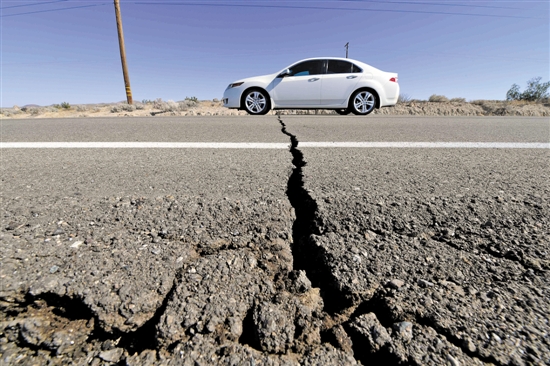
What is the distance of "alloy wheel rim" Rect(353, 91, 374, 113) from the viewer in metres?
7.44

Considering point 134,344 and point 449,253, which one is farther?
point 449,253

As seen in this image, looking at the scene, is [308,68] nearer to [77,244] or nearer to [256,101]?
[256,101]

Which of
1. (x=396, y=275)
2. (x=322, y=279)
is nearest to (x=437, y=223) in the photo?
(x=396, y=275)

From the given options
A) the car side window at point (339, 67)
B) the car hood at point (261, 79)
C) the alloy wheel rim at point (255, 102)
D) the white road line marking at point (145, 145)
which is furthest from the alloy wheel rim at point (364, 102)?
the white road line marking at point (145, 145)

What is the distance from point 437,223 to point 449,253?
242mm

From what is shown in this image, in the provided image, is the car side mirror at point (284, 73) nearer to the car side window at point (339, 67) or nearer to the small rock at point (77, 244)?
the car side window at point (339, 67)

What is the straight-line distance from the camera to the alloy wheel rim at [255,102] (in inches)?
293

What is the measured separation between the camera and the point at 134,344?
0.78 metres

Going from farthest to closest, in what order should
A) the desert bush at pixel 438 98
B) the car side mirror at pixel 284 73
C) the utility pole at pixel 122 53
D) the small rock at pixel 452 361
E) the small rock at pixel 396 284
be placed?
the desert bush at pixel 438 98
the utility pole at pixel 122 53
the car side mirror at pixel 284 73
the small rock at pixel 396 284
the small rock at pixel 452 361

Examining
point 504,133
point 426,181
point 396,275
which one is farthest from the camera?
point 504,133

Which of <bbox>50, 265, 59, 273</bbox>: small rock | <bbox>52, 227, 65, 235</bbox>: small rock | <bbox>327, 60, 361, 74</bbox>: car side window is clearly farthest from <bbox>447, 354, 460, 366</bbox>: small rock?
<bbox>327, 60, 361, 74</bbox>: car side window

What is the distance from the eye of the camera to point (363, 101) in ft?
24.5

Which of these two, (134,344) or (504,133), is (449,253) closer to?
(134,344)

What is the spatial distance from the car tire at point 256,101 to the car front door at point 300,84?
226 mm
